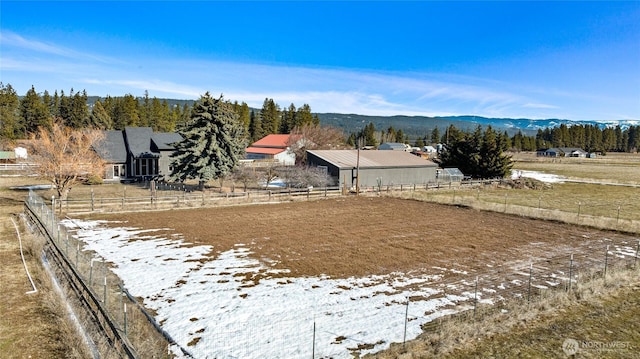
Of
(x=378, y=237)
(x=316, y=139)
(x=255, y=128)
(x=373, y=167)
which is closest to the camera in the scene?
(x=378, y=237)

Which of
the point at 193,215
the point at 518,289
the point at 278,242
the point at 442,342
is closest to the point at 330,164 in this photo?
the point at 193,215

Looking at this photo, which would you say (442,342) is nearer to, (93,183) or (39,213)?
(39,213)

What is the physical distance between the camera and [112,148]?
43875 mm

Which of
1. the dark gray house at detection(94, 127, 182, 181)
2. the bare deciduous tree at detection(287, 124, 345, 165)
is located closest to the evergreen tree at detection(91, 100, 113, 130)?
the bare deciduous tree at detection(287, 124, 345, 165)

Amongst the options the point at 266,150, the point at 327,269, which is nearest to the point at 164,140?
the point at 266,150

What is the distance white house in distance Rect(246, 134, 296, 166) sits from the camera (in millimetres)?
73438

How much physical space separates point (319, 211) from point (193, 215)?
28.0 ft

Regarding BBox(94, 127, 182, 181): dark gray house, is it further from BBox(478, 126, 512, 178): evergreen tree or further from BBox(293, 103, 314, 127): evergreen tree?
BBox(293, 103, 314, 127): evergreen tree

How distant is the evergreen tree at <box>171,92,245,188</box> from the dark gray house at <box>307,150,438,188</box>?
9.80m

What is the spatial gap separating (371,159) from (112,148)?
28.2m

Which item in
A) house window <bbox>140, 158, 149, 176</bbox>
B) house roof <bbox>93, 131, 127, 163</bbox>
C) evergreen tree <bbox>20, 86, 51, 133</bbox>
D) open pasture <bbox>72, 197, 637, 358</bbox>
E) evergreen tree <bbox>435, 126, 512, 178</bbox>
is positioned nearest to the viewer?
open pasture <bbox>72, 197, 637, 358</bbox>

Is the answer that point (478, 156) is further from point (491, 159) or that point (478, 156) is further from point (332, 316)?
point (332, 316)

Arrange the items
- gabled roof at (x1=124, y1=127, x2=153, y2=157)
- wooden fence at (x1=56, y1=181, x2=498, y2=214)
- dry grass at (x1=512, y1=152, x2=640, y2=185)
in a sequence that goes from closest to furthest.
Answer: wooden fence at (x1=56, y1=181, x2=498, y2=214) < gabled roof at (x1=124, y1=127, x2=153, y2=157) < dry grass at (x1=512, y1=152, x2=640, y2=185)

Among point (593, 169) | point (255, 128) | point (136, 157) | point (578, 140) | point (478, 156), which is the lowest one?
point (593, 169)
